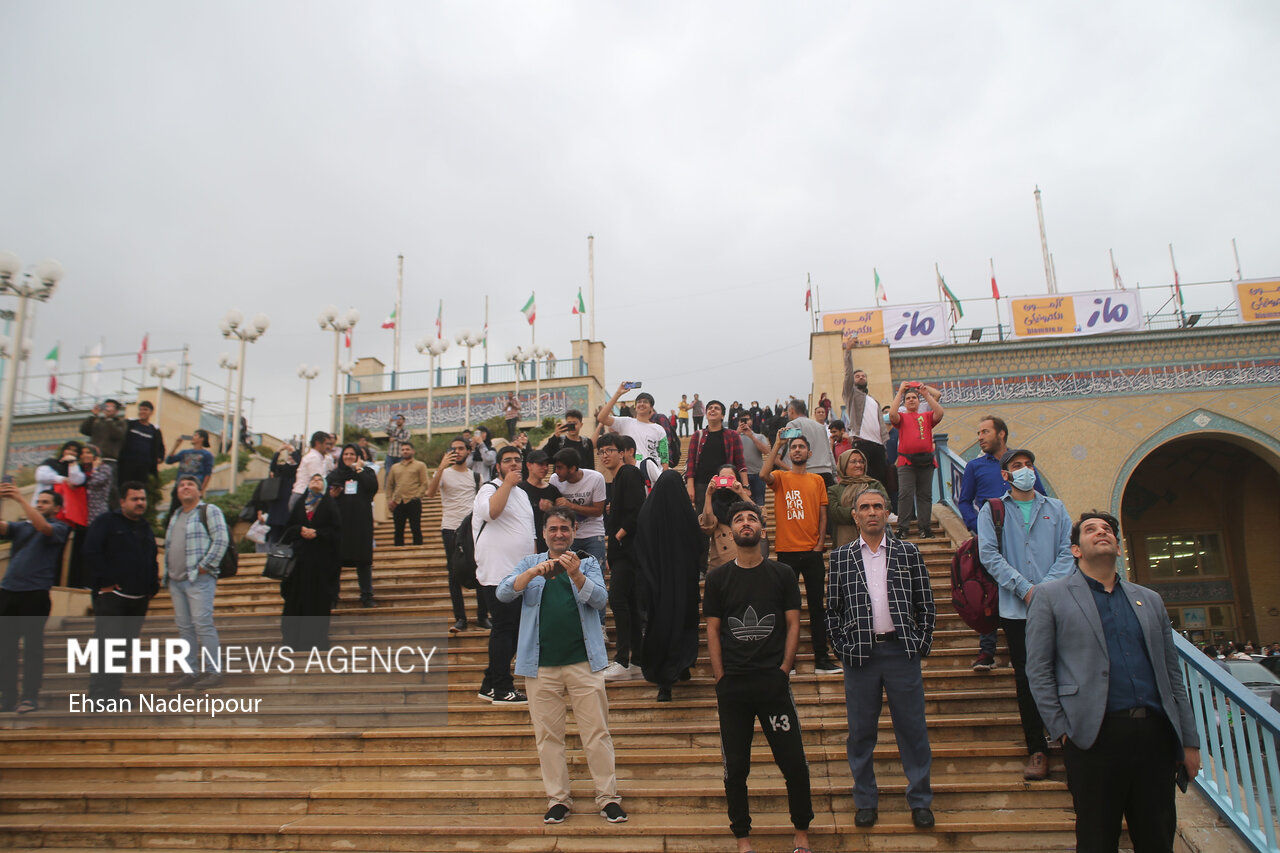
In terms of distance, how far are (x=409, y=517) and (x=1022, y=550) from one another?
697cm

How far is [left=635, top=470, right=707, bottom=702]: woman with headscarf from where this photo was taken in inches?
204

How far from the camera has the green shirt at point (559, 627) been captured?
418 cm

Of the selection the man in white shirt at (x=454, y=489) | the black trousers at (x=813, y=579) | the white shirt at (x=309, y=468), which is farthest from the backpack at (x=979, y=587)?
the white shirt at (x=309, y=468)

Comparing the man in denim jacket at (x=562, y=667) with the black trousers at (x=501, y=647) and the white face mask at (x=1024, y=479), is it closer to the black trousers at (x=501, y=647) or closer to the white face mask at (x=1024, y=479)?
the black trousers at (x=501, y=647)

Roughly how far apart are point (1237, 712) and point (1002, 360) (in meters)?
13.6

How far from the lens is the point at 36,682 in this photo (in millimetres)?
5934

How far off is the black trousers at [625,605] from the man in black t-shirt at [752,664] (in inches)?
62.3

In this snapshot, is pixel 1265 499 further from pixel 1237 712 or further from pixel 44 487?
pixel 44 487

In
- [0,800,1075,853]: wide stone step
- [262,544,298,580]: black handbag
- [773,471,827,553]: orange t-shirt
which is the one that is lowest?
[0,800,1075,853]: wide stone step

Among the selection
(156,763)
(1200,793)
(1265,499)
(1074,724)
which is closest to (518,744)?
(156,763)

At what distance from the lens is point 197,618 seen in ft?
19.5

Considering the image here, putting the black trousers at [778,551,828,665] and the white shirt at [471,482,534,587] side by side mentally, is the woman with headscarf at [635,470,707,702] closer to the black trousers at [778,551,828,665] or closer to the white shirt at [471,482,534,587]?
the black trousers at [778,551,828,665]

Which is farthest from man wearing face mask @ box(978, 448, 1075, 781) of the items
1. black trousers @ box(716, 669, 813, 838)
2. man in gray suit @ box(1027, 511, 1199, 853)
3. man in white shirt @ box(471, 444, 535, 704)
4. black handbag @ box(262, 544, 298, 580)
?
black handbag @ box(262, 544, 298, 580)

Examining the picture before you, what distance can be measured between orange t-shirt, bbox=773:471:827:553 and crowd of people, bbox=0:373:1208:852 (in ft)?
0.05
